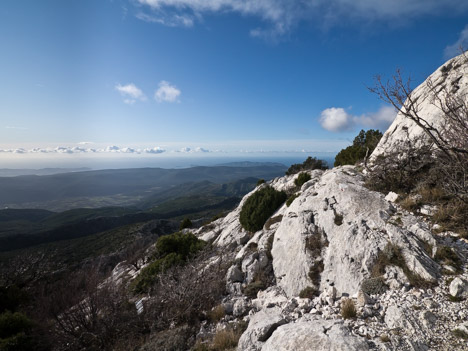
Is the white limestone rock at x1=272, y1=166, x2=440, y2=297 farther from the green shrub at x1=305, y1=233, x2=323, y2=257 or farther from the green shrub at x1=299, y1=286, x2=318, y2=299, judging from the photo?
the green shrub at x1=299, y1=286, x2=318, y2=299

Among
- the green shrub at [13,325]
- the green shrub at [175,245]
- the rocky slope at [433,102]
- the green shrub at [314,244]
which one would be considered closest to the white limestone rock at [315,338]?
the green shrub at [314,244]

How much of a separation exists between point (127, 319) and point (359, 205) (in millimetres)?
13484

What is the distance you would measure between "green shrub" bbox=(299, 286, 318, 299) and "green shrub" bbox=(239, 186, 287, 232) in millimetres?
11188

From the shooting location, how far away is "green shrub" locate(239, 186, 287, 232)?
803 inches

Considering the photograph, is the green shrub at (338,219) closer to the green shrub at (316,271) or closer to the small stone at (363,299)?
the green shrub at (316,271)

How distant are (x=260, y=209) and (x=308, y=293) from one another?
1242cm

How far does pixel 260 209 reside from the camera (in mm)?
21109

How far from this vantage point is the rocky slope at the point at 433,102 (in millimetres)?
14430

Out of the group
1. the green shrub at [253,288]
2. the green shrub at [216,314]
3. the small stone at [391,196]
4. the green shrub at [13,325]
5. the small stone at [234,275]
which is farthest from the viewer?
the small stone at [234,275]

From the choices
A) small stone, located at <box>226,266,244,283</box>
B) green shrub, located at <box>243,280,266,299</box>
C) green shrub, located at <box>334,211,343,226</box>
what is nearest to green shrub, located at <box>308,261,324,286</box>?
green shrub, located at <box>334,211,343,226</box>

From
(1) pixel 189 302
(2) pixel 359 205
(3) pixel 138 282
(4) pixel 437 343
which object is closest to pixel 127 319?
(1) pixel 189 302

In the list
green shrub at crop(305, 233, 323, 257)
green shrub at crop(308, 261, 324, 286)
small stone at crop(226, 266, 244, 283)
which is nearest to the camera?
green shrub at crop(308, 261, 324, 286)

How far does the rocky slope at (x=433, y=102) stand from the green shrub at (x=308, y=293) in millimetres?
11531

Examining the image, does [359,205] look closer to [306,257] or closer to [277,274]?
[306,257]
